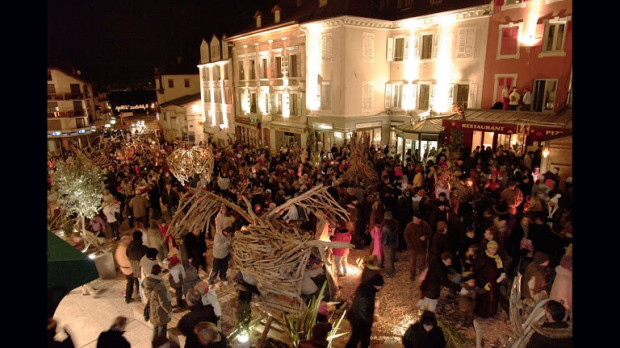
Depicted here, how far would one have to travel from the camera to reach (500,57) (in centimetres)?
1845

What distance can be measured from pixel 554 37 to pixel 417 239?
15075mm

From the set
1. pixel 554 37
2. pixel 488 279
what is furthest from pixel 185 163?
pixel 554 37

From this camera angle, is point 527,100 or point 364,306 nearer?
point 364,306

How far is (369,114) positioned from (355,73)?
9.34ft

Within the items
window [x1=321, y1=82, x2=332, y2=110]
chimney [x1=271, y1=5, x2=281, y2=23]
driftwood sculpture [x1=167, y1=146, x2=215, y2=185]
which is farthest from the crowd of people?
chimney [x1=271, y1=5, x2=281, y2=23]

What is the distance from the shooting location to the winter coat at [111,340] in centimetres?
422

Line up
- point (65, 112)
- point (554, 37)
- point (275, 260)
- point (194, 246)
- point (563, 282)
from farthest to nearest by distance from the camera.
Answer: point (65, 112) < point (554, 37) < point (194, 246) < point (563, 282) < point (275, 260)

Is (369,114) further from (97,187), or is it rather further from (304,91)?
(97,187)

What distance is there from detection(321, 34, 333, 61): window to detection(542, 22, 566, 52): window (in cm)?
1128

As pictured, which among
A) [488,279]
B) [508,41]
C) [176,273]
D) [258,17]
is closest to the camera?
[488,279]

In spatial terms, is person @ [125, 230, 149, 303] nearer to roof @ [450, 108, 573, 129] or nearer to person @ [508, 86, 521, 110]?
roof @ [450, 108, 573, 129]

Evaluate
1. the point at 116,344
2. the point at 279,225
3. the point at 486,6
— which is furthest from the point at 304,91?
the point at 116,344

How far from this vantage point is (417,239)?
753 cm

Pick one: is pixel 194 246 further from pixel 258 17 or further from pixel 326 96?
pixel 258 17
